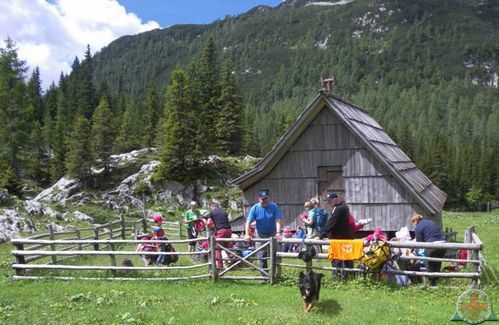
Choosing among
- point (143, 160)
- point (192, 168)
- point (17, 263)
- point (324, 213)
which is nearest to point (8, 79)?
point (143, 160)

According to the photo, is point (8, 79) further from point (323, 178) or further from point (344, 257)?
point (344, 257)

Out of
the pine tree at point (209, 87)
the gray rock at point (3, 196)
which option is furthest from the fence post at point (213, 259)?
the pine tree at point (209, 87)

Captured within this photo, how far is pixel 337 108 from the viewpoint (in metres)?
19.1

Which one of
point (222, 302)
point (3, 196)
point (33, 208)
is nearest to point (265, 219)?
point (222, 302)

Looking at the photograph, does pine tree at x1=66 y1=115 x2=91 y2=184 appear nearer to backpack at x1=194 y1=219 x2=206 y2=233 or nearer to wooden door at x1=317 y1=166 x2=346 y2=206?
backpack at x1=194 y1=219 x2=206 y2=233

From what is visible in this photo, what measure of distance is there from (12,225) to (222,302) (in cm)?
1905

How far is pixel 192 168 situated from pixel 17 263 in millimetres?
31845

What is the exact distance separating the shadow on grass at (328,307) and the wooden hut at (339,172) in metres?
8.59

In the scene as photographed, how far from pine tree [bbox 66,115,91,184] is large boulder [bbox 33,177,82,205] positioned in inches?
31.5

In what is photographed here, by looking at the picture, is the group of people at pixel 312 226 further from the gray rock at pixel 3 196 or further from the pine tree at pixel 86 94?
the pine tree at pixel 86 94

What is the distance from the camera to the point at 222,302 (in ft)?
34.7

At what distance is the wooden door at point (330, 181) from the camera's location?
63.2ft

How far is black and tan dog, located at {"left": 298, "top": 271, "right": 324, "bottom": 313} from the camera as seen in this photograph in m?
9.55

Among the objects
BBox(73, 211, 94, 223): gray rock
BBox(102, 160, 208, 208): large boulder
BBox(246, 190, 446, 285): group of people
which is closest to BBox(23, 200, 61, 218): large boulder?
BBox(73, 211, 94, 223): gray rock
